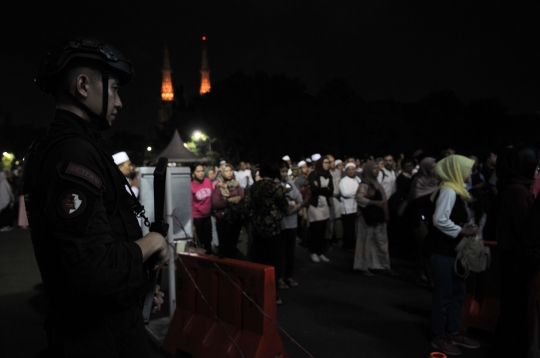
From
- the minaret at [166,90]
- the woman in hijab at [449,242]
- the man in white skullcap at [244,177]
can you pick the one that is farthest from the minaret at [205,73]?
the woman in hijab at [449,242]

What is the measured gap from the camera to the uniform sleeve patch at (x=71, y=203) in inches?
57.9

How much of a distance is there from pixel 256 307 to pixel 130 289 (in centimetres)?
253

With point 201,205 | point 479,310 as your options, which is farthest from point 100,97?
point 201,205

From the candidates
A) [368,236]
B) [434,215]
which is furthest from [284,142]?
[434,215]

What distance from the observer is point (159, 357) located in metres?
4.74

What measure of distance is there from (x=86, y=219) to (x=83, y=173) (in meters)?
0.17

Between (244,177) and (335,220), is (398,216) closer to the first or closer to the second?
(335,220)

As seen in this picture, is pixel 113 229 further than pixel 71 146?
Yes

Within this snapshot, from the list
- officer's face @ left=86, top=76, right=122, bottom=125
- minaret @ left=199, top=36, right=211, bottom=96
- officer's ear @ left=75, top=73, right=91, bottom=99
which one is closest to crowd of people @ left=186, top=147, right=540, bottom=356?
officer's face @ left=86, top=76, right=122, bottom=125

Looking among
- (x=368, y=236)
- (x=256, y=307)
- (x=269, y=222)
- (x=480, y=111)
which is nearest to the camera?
(x=256, y=307)

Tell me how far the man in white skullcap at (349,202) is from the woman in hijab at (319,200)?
0.91 metres

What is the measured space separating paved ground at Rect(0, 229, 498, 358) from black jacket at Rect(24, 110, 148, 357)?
11.1 ft

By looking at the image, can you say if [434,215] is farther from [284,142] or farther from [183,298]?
[284,142]

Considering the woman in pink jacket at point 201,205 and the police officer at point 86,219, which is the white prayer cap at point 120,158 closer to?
the woman in pink jacket at point 201,205
